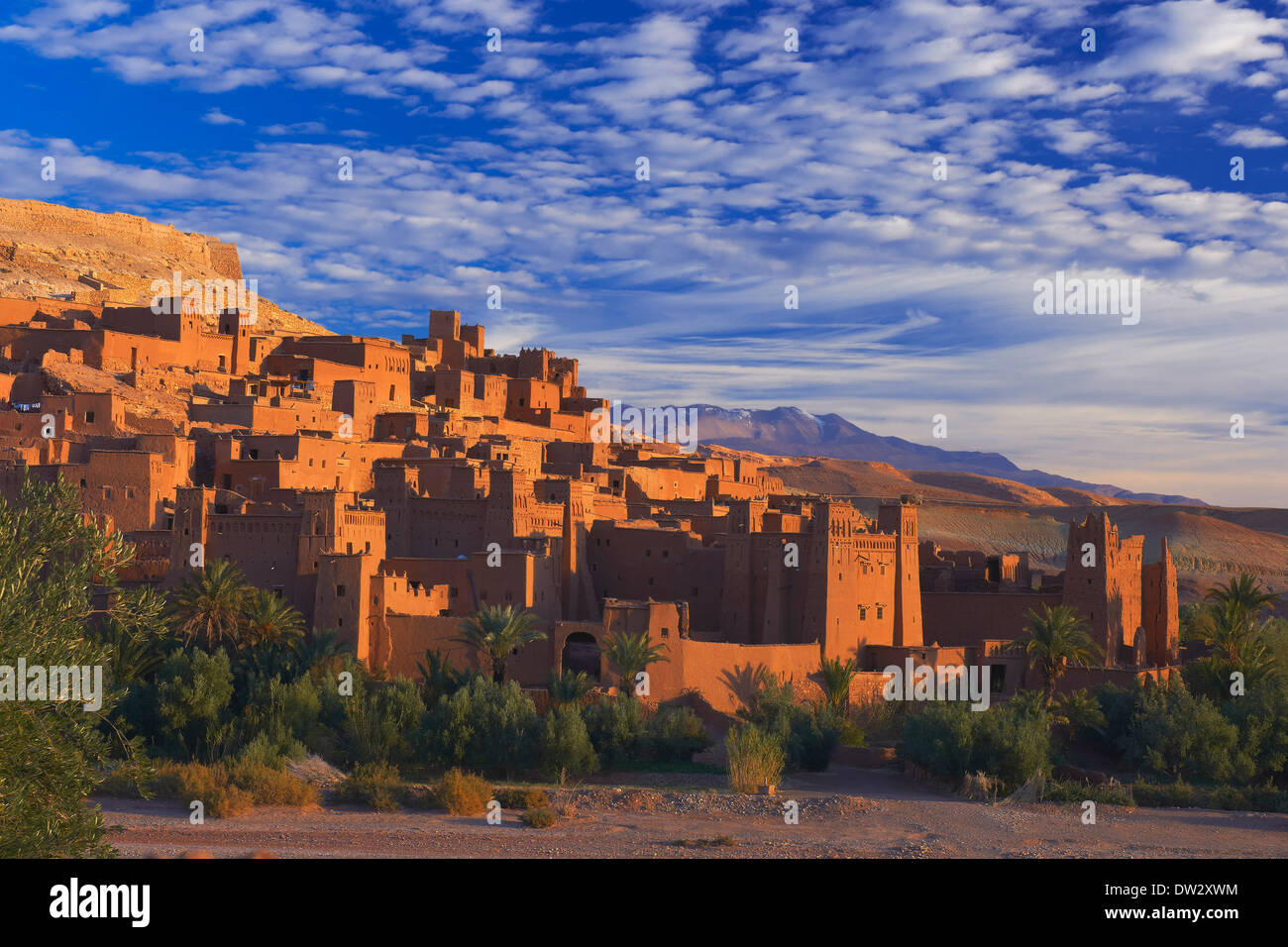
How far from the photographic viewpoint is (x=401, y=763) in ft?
92.7

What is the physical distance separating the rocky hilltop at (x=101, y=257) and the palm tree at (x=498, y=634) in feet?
124

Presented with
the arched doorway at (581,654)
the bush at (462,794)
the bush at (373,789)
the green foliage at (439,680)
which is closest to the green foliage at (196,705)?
the bush at (373,789)

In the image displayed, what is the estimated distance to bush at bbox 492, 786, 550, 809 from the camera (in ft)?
82.7

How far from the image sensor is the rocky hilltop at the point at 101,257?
6775cm

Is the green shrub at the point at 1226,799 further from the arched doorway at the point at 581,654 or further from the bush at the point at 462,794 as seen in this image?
the bush at the point at 462,794

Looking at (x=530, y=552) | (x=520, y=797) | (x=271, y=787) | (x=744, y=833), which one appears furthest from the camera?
(x=530, y=552)

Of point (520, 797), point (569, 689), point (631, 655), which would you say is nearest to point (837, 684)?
point (631, 655)

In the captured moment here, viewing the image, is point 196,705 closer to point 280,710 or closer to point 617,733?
point 280,710

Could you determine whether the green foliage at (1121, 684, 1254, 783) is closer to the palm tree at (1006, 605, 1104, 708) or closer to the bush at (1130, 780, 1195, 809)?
the bush at (1130, 780, 1195, 809)

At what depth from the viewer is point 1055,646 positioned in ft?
103

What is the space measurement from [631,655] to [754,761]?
4.20 meters
